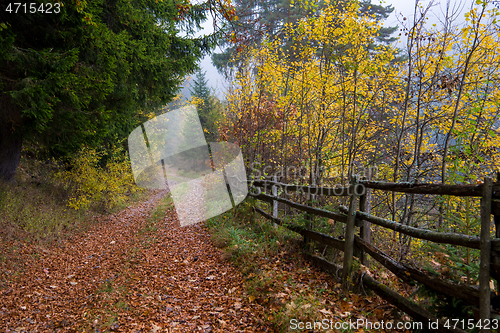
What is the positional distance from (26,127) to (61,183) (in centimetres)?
443

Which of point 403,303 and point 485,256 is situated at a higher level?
point 485,256

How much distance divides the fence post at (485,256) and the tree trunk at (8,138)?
8112 millimetres

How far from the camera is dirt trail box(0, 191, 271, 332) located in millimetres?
3832

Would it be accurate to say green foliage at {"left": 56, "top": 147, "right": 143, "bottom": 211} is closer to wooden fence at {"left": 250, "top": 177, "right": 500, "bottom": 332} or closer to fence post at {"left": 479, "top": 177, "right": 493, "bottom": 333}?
wooden fence at {"left": 250, "top": 177, "right": 500, "bottom": 332}

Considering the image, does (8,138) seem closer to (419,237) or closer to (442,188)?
(419,237)

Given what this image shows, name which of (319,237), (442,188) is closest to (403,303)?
(442,188)

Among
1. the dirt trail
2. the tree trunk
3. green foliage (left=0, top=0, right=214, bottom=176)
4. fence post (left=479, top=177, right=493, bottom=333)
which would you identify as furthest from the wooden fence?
the tree trunk

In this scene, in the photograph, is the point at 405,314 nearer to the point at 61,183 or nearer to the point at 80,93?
the point at 80,93

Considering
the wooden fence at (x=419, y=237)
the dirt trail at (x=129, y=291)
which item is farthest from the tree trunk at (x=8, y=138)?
the wooden fence at (x=419, y=237)

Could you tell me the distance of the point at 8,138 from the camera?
7.06 metres

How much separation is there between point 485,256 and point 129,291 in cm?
521

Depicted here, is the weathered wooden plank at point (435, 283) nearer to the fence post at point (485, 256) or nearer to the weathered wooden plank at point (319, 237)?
the fence post at point (485, 256)

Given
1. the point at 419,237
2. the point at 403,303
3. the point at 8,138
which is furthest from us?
the point at 8,138

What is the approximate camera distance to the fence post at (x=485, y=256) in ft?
7.43
